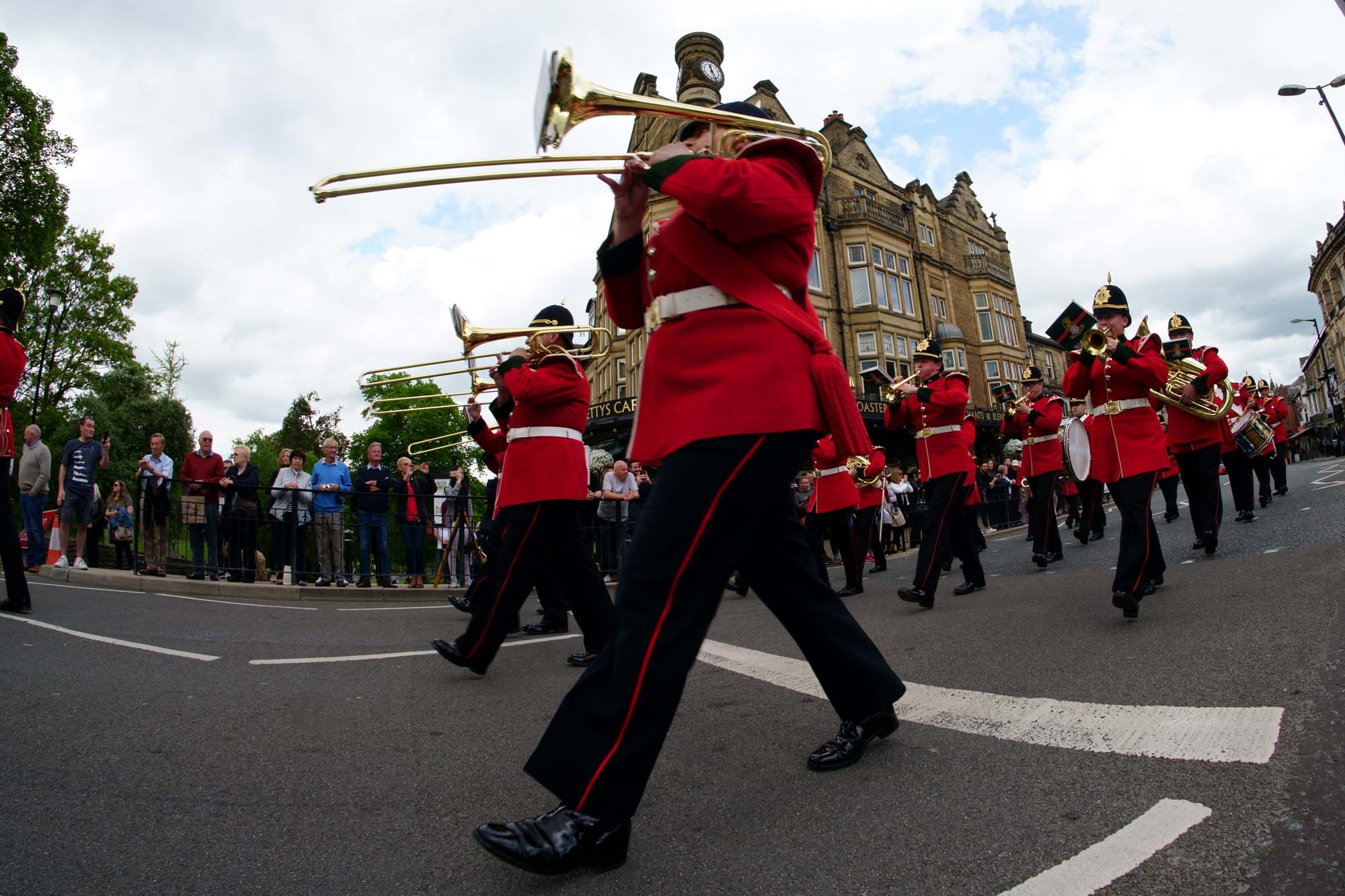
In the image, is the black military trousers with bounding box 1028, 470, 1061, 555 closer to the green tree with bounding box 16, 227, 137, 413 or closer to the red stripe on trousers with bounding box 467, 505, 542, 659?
the red stripe on trousers with bounding box 467, 505, 542, 659

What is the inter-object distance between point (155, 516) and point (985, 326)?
40.8 m

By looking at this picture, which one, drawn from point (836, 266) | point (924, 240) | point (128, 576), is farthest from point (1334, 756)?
point (924, 240)

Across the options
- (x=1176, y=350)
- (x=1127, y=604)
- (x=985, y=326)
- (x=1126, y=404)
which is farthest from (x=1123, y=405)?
(x=985, y=326)

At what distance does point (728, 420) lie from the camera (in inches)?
86.0

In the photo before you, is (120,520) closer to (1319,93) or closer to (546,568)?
(546,568)

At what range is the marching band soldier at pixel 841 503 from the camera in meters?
8.10

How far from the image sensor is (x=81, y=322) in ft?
97.6

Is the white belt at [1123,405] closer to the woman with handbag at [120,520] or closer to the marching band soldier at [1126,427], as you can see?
the marching band soldier at [1126,427]

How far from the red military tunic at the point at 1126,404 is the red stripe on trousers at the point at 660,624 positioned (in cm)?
402

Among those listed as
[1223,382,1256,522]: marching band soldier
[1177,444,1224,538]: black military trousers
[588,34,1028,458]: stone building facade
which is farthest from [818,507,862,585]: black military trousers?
[588,34,1028,458]: stone building facade

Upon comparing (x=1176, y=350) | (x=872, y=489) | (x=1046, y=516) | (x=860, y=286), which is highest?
(x=860, y=286)

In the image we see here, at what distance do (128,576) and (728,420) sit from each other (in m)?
10.3

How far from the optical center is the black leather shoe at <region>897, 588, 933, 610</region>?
592 centimetres

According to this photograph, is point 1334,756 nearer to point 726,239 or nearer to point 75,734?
point 726,239
